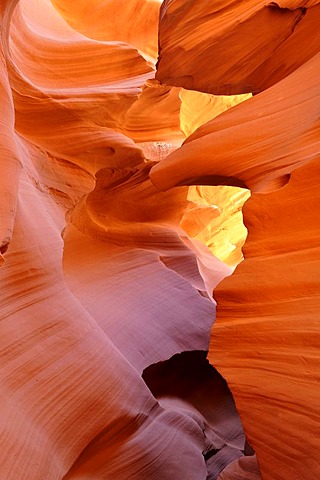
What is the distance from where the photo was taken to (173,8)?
11.8 ft

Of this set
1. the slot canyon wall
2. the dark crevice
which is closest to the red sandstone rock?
the slot canyon wall

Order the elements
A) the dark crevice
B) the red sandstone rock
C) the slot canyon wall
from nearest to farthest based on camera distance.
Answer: the slot canyon wall, the red sandstone rock, the dark crevice

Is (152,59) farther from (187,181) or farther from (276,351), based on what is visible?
(276,351)

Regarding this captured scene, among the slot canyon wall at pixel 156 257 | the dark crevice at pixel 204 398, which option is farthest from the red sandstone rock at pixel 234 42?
the dark crevice at pixel 204 398

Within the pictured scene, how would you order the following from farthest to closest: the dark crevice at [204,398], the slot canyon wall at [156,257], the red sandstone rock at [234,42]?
the dark crevice at [204,398], the red sandstone rock at [234,42], the slot canyon wall at [156,257]

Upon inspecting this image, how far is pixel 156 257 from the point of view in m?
5.03

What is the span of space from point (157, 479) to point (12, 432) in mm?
1186

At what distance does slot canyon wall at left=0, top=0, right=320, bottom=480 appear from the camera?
2.21 meters

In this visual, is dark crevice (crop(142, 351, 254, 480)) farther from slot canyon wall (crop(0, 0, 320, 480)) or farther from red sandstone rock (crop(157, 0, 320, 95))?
red sandstone rock (crop(157, 0, 320, 95))

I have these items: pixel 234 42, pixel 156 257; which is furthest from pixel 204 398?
pixel 234 42

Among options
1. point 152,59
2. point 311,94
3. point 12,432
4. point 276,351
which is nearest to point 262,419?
point 276,351

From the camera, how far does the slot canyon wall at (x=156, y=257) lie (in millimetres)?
Result: 2213

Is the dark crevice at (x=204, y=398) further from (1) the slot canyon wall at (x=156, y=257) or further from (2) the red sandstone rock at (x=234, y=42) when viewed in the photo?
(2) the red sandstone rock at (x=234, y=42)

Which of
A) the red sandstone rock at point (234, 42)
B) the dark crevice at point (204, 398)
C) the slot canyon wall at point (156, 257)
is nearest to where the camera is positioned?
the slot canyon wall at point (156, 257)
